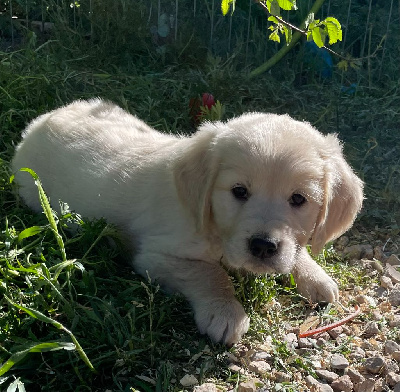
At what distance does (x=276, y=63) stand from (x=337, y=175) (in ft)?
12.4

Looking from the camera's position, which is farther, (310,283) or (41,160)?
(41,160)

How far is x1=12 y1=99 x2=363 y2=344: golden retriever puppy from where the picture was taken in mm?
3189

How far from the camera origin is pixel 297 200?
3.31m

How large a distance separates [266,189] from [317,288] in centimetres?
83

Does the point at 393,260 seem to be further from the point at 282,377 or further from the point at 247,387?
the point at 247,387

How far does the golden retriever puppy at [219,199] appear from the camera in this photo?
3.19 meters

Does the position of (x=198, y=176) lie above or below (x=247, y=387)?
above

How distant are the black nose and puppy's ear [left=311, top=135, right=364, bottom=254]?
49 centimetres

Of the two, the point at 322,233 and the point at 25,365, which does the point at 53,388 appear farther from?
the point at 322,233

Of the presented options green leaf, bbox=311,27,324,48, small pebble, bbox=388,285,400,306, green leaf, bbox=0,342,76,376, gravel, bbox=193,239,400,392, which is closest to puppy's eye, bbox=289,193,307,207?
gravel, bbox=193,239,400,392

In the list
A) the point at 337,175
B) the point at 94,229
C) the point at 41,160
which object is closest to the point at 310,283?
the point at 337,175

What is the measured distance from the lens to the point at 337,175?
3.49 m

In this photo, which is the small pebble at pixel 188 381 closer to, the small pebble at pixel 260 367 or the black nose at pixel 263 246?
the small pebble at pixel 260 367

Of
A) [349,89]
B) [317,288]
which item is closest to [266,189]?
[317,288]
